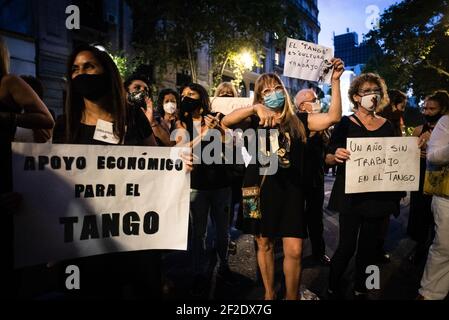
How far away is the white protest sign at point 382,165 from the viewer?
2.79m

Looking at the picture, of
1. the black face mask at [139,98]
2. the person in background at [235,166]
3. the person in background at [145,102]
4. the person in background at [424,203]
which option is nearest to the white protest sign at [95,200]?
the person in background at [145,102]

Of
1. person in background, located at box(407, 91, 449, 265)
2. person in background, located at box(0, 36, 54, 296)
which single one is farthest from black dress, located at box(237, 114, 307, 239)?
person in background, located at box(407, 91, 449, 265)

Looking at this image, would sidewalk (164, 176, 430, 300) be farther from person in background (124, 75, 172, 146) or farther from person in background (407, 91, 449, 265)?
person in background (124, 75, 172, 146)

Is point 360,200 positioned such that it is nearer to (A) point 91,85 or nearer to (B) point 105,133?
(B) point 105,133

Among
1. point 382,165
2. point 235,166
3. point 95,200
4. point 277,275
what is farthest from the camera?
point 277,275

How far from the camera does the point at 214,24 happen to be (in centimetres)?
1403

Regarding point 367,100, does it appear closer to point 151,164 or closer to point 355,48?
point 151,164

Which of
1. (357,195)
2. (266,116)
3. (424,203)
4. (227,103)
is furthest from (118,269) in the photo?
(424,203)

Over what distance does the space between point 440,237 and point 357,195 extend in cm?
70

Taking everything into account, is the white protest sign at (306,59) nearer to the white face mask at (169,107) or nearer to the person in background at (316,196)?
the person in background at (316,196)

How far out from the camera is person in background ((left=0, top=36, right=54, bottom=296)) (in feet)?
5.83

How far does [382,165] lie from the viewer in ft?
9.39

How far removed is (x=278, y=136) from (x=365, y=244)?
123 centimetres

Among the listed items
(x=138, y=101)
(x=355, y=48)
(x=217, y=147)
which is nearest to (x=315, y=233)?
(x=217, y=147)
